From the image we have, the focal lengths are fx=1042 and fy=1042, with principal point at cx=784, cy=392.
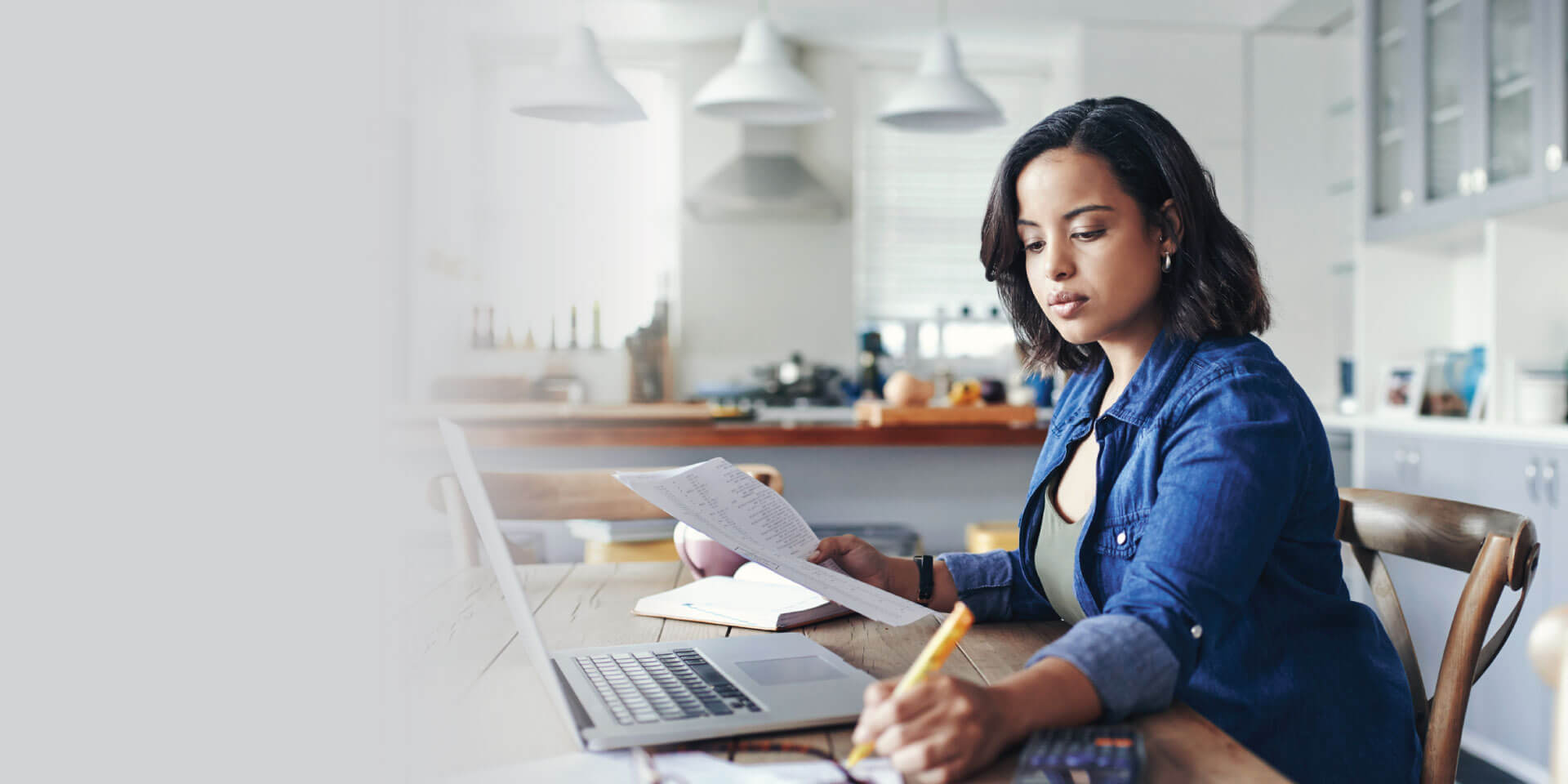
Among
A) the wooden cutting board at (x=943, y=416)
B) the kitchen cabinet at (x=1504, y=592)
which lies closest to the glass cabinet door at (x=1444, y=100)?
the kitchen cabinet at (x=1504, y=592)

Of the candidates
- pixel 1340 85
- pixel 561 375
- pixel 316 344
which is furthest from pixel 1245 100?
pixel 316 344

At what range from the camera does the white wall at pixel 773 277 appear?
4.94 meters

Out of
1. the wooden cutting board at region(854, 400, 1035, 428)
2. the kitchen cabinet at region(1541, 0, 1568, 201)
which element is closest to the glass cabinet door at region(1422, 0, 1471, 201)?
the kitchen cabinet at region(1541, 0, 1568, 201)

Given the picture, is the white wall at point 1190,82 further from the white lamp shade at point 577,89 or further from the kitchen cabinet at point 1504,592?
the white lamp shade at point 577,89

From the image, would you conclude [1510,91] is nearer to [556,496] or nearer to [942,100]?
[942,100]

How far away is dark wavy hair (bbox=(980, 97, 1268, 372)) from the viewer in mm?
1002

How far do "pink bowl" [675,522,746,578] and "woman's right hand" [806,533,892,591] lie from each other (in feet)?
0.75

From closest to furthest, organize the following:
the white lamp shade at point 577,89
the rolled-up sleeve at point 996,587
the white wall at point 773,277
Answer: the rolled-up sleeve at point 996,587 < the white lamp shade at point 577,89 < the white wall at point 773,277

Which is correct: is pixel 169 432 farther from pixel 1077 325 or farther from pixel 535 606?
pixel 1077 325

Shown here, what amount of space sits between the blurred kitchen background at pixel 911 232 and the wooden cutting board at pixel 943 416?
0.02 metres

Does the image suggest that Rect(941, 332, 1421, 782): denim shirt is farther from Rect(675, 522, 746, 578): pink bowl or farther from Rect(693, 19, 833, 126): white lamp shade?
Rect(693, 19, 833, 126): white lamp shade

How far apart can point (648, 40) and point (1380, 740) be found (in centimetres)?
462

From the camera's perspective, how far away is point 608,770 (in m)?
0.65

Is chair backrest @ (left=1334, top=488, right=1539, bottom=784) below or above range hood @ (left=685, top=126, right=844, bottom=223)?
below
